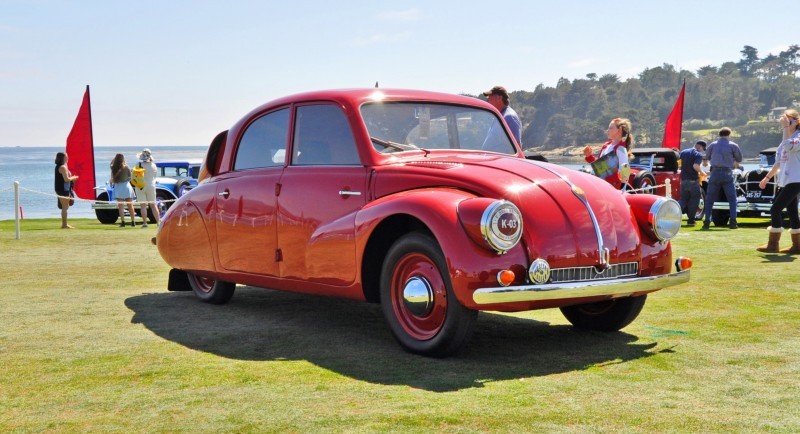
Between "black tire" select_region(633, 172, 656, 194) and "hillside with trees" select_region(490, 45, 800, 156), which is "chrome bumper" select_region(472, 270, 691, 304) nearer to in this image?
"black tire" select_region(633, 172, 656, 194)

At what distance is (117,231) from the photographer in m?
18.3

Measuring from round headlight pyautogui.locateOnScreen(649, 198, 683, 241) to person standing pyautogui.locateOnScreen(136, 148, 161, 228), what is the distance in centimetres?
1584

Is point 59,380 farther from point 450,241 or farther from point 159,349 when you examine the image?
point 450,241

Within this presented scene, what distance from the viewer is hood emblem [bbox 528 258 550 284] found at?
4.90m

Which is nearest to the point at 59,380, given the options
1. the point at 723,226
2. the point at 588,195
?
the point at 588,195

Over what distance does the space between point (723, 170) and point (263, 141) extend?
12.1 meters

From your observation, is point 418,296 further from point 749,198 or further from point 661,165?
point 661,165

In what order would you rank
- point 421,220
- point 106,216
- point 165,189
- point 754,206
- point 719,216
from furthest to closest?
1. point 165,189
2. point 106,216
3. point 754,206
4. point 719,216
5. point 421,220

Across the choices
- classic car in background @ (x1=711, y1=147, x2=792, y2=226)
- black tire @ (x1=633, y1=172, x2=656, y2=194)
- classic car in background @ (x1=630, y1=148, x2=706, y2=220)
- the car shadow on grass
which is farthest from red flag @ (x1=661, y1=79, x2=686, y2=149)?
the car shadow on grass

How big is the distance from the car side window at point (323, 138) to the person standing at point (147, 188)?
14112 millimetres

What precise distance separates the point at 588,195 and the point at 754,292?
3.17 m

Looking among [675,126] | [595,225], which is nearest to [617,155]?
[595,225]

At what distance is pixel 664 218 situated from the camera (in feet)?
18.5

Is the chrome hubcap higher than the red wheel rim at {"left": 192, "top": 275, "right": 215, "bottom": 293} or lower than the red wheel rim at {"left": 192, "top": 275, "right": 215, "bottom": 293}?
higher
